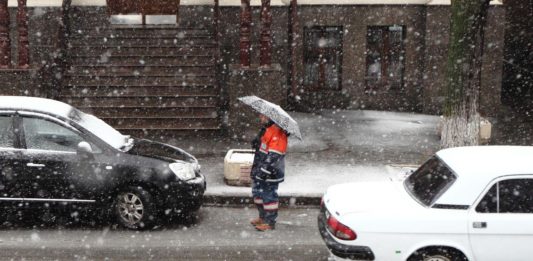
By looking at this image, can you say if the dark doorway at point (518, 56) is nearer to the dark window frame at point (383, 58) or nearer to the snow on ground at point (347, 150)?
the dark window frame at point (383, 58)

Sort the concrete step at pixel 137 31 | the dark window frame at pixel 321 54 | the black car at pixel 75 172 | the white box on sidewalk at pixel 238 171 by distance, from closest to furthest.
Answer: the black car at pixel 75 172 < the white box on sidewalk at pixel 238 171 < the concrete step at pixel 137 31 < the dark window frame at pixel 321 54

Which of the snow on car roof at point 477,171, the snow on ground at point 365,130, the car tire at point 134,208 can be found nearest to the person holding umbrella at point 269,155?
the car tire at point 134,208

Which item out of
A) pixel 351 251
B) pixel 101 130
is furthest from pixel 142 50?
pixel 351 251

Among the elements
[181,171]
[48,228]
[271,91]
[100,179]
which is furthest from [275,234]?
[271,91]

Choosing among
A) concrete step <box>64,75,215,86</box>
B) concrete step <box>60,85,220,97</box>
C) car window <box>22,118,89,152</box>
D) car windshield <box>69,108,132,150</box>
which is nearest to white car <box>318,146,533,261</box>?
car windshield <box>69,108,132,150</box>

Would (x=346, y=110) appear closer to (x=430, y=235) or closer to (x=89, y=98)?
(x=89, y=98)

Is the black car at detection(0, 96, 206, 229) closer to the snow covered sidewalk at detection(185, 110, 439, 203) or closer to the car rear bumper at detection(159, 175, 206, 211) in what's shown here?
the car rear bumper at detection(159, 175, 206, 211)

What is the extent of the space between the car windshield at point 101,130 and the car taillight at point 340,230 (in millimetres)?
3526

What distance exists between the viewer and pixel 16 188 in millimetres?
9281

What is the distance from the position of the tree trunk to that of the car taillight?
5526 millimetres

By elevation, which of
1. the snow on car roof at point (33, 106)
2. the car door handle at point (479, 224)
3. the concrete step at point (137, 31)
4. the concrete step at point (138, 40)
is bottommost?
the car door handle at point (479, 224)

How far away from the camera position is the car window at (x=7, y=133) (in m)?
9.37

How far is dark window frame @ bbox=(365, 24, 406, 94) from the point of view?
2014cm

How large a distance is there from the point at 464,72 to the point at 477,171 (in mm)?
5038
